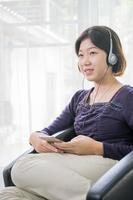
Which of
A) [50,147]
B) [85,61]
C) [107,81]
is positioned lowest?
[50,147]

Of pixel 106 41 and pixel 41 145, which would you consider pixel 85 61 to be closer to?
pixel 106 41

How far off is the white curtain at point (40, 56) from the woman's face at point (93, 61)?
20.4 inches

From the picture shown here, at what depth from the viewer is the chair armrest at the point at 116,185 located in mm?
1089

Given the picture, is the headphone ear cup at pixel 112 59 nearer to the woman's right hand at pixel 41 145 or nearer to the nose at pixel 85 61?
→ the nose at pixel 85 61

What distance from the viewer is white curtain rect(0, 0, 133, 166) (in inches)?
88.3

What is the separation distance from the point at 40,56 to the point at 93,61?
696 millimetres

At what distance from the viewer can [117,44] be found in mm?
1724

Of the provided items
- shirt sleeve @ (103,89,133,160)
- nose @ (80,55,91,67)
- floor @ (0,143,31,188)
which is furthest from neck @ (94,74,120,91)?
floor @ (0,143,31,188)

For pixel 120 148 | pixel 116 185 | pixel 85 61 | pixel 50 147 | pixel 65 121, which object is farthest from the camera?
pixel 65 121

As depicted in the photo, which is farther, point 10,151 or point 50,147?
point 10,151

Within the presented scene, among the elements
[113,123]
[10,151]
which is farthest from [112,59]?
[10,151]

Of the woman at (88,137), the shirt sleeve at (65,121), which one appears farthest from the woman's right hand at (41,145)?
the shirt sleeve at (65,121)

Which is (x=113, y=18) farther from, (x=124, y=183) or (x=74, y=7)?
(x=124, y=183)

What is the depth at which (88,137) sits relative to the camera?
1575 mm
